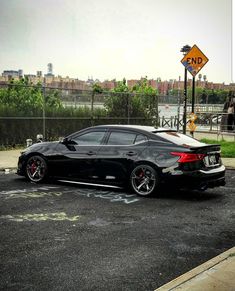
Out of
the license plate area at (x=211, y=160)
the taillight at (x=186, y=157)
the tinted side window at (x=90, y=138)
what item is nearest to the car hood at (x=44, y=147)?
the tinted side window at (x=90, y=138)

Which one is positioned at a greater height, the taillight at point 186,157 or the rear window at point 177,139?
the rear window at point 177,139

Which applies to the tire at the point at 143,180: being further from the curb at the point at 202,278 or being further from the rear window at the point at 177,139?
the curb at the point at 202,278

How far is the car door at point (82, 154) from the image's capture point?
992 cm

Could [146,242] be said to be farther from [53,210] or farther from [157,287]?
[53,210]

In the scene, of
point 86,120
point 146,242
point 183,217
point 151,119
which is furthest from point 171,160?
point 151,119

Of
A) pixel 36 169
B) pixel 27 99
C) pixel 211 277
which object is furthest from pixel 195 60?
pixel 211 277

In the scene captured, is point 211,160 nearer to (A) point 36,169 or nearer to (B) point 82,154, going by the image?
(B) point 82,154

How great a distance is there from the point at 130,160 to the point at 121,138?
632 mm

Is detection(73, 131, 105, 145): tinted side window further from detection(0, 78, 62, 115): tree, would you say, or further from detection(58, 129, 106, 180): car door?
detection(0, 78, 62, 115): tree

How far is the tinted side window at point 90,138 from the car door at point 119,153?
0.23 metres

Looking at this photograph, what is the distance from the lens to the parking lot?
15.9 feet

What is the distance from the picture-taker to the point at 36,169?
35.2 ft

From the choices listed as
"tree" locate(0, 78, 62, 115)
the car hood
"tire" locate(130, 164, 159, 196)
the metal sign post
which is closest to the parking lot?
"tire" locate(130, 164, 159, 196)

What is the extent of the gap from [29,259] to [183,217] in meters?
3.18
